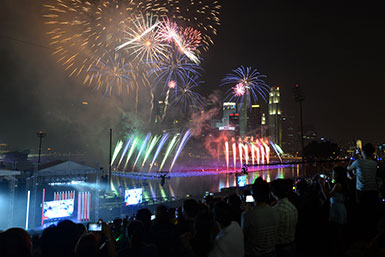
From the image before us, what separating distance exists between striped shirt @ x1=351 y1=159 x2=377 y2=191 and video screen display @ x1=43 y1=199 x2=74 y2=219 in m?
14.3

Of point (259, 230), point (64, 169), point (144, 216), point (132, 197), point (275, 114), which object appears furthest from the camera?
point (275, 114)

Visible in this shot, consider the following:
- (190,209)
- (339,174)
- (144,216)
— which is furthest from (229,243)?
(339,174)

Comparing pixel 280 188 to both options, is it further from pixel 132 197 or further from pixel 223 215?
pixel 132 197

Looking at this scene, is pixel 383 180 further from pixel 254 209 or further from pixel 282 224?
pixel 254 209

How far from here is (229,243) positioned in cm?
276

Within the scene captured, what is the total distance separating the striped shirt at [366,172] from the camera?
5.46 m

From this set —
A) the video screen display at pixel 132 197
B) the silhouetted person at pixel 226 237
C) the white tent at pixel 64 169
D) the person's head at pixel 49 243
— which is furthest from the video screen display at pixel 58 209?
the silhouetted person at pixel 226 237

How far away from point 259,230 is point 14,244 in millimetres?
2711

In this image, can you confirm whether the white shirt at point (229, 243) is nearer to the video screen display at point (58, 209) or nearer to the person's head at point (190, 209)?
the person's head at point (190, 209)

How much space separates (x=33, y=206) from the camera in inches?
551

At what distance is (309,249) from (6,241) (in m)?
5.21

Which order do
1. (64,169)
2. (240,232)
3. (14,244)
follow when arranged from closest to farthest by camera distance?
(14,244) → (240,232) → (64,169)

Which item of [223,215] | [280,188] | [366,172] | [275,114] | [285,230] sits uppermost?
[275,114]

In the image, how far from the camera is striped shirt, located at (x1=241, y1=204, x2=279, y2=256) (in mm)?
3295
